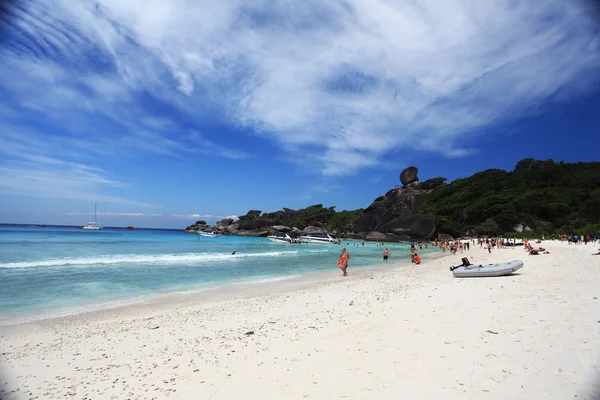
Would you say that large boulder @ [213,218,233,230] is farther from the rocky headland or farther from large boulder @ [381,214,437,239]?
large boulder @ [381,214,437,239]

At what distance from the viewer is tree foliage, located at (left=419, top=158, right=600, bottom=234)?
54.4m

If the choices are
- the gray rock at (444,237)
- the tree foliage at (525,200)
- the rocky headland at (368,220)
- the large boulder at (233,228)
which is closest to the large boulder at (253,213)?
the rocky headland at (368,220)

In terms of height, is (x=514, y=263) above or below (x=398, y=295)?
above

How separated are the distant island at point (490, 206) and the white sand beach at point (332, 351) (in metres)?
48.5

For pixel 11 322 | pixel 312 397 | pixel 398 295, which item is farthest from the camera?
pixel 398 295

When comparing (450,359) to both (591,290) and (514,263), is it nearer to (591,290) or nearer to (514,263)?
(591,290)

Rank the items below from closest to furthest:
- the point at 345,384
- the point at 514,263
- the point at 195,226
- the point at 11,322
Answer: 1. the point at 345,384
2. the point at 11,322
3. the point at 514,263
4. the point at 195,226

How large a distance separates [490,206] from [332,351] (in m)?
69.9

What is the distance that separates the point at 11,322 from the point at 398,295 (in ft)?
36.3

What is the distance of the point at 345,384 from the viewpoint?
3.93 meters

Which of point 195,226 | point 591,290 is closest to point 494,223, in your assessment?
point 591,290

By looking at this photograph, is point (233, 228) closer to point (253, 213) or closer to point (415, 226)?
point (253, 213)

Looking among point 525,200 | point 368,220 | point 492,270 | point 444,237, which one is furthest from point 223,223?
point 492,270

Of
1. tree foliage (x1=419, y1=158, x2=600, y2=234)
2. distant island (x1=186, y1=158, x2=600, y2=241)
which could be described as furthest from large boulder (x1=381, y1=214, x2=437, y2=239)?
tree foliage (x1=419, y1=158, x2=600, y2=234)
